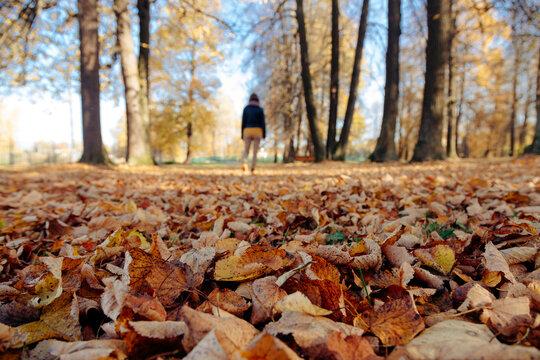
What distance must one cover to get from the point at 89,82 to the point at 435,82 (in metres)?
8.48

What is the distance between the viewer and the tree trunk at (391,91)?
952 cm

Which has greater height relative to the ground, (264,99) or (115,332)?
(264,99)

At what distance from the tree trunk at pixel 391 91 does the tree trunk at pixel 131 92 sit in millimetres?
7415

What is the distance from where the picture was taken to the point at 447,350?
1.70ft

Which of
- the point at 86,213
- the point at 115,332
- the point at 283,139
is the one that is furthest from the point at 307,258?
the point at 283,139

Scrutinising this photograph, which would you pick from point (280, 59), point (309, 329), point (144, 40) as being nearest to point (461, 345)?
point (309, 329)

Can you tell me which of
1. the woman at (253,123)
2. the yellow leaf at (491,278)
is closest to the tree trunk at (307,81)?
the woman at (253,123)

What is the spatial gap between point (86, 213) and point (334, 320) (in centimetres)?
201

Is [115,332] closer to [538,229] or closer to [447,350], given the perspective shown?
[447,350]

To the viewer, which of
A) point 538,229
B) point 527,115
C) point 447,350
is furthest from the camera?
point 527,115

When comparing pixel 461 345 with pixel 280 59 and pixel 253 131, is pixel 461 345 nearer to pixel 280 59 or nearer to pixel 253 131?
pixel 253 131

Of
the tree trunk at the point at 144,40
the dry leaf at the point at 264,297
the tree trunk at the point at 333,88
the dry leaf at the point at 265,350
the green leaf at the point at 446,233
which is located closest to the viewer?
the dry leaf at the point at 265,350

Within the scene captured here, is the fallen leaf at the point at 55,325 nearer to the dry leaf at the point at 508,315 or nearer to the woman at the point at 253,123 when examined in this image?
the dry leaf at the point at 508,315

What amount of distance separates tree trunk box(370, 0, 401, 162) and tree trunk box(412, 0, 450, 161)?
2.29m
